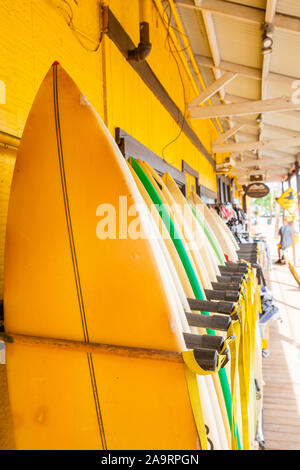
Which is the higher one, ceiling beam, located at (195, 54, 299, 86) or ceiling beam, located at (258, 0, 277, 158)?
ceiling beam, located at (195, 54, 299, 86)

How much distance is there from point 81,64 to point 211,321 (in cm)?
142

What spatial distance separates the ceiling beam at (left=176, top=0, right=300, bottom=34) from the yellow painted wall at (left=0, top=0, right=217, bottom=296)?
0.52m

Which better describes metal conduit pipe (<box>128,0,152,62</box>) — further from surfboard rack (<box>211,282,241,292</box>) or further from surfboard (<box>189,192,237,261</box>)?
surfboard rack (<box>211,282,241,292</box>)

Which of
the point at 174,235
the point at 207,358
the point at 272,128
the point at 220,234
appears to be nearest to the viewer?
the point at 207,358

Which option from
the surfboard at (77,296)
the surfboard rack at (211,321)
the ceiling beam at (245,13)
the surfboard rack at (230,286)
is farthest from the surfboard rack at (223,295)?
the ceiling beam at (245,13)

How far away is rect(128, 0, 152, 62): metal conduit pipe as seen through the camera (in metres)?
2.06

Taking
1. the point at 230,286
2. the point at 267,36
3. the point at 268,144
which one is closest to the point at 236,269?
the point at 230,286

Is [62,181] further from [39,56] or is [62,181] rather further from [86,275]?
[39,56]

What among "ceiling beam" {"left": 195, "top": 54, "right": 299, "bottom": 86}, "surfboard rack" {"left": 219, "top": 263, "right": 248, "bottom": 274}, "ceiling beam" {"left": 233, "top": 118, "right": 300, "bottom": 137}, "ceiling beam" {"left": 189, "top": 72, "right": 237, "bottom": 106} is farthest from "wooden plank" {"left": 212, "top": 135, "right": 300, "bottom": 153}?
"surfboard rack" {"left": 219, "top": 263, "right": 248, "bottom": 274}

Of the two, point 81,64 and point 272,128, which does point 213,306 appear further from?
point 272,128

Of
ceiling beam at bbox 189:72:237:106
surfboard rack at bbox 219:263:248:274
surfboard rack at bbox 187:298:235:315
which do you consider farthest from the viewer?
ceiling beam at bbox 189:72:237:106

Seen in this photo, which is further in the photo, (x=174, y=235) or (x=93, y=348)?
(x=174, y=235)

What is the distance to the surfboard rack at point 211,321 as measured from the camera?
900 millimetres

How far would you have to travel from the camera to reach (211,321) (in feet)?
3.11
